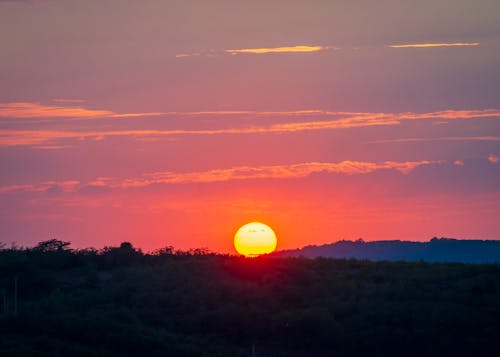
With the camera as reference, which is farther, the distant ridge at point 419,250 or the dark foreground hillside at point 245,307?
the distant ridge at point 419,250

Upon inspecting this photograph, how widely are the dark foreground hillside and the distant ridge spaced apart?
1601 inches

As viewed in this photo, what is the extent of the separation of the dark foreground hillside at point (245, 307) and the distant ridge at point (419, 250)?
40.7 meters

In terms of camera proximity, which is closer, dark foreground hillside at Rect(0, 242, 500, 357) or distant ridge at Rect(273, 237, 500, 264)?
dark foreground hillside at Rect(0, 242, 500, 357)

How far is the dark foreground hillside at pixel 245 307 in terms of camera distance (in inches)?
1736

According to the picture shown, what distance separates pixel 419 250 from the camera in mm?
102562

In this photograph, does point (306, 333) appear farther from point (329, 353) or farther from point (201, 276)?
point (201, 276)

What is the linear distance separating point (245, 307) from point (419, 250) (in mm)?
53942

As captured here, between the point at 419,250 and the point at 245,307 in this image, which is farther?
the point at 419,250

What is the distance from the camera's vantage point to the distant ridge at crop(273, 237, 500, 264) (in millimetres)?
98625

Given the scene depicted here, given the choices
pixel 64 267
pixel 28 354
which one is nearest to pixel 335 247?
pixel 64 267

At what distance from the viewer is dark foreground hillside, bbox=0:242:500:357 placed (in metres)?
44.1

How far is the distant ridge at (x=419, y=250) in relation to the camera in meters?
98.6

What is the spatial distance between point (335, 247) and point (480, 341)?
61.6 meters

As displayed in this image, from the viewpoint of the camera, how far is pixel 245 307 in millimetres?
51000
